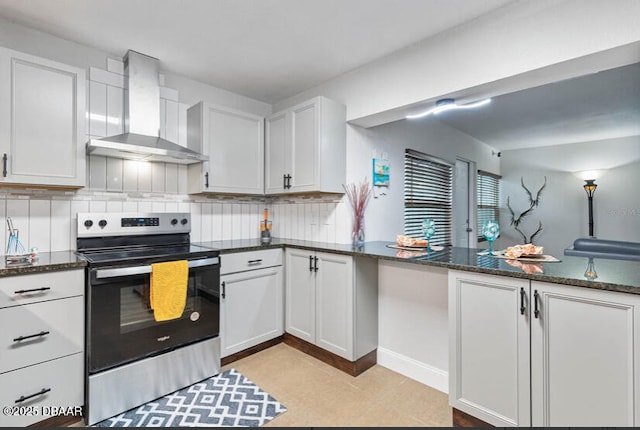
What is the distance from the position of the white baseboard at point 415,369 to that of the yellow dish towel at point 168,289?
5.20ft

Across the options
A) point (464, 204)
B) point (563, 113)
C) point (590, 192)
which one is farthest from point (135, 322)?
point (590, 192)

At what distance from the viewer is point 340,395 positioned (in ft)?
6.66

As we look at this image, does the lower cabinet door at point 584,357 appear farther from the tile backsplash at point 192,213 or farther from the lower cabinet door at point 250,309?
the lower cabinet door at point 250,309

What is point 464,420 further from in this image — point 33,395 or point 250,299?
point 33,395

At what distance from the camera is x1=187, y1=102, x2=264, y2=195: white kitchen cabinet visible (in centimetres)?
263

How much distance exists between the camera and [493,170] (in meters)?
5.28

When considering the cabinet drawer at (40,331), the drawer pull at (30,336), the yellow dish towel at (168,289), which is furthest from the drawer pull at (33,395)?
the yellow dish towel at (168,289)

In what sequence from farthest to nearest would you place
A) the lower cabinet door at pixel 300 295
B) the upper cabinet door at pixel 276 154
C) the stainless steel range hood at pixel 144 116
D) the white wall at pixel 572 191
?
the white wall at pixel 572 191, the upper cabinet door at pixel 276 154, the lower cabinet door at pixel 300 295, the stainless steel range hood at pixel 144 116

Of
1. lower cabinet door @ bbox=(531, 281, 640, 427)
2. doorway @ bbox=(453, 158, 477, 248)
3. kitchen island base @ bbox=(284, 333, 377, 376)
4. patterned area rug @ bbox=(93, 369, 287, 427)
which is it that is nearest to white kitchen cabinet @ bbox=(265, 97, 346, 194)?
kitchen island base @ bbox=(284, 333, 377, 376)

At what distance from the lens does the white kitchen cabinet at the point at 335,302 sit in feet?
7.51

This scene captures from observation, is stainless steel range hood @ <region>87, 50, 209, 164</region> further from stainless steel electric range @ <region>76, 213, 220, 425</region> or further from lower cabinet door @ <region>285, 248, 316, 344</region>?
lower cabinet door @ <region>285, 248, 316, 344</region>

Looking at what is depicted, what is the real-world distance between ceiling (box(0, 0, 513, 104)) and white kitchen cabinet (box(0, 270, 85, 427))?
1.61m

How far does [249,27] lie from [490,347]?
2426 millimetres
